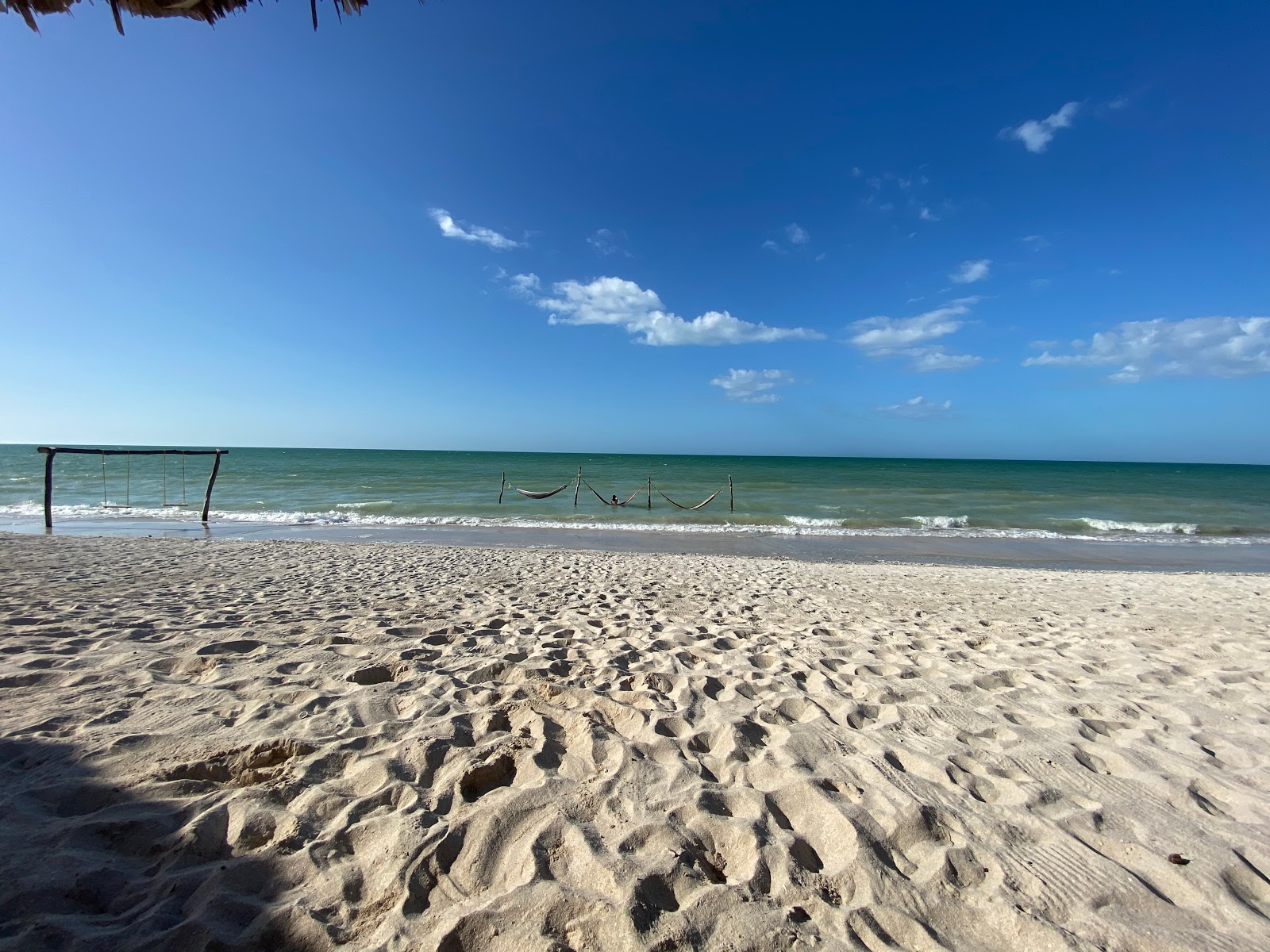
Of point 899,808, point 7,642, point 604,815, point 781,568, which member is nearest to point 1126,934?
point 899,808

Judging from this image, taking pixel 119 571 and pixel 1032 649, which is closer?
pixel 1032 649

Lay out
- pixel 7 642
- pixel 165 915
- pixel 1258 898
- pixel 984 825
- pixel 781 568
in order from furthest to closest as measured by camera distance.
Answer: pixel 781 568
pixel 7 642
pixel 984 825
pixel 1258 898
pixel 165 915

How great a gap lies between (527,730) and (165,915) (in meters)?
1.57

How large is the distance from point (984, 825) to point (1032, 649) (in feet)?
10.4

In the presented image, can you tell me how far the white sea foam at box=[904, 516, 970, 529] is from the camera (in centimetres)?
1680

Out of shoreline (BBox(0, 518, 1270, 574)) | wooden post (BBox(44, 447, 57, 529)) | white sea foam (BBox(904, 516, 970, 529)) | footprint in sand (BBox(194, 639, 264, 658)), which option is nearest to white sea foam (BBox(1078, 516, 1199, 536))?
shoreline (BBox(0, 518, 1270, 574))

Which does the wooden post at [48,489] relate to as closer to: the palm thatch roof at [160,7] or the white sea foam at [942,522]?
the palm thatch roof at [160,7]

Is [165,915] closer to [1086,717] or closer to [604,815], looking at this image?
[604,815]

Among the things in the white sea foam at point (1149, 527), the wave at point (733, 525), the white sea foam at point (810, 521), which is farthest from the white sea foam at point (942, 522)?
the white sea foam at point (1149, 527)

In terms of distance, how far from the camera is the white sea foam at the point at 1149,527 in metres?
16.4

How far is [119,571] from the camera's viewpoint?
7332 mm

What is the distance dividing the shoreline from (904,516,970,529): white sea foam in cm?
179

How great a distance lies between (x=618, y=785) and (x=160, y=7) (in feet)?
17.5

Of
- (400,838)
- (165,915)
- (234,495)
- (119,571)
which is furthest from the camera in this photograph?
(234,495)
